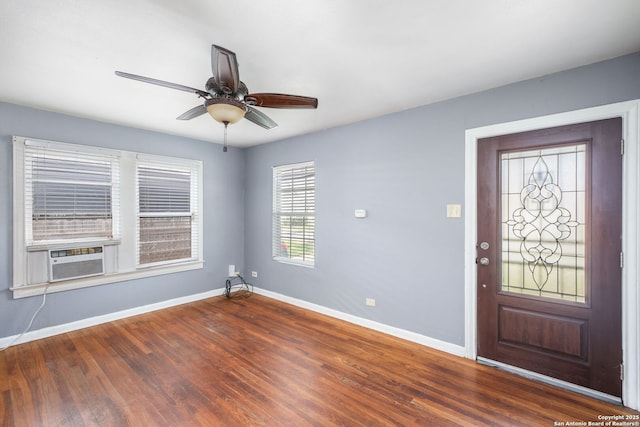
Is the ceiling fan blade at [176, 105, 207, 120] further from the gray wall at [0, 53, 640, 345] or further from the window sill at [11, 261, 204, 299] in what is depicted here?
the window sill at [11, 261, 204, 299]

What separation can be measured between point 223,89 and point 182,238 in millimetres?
3095

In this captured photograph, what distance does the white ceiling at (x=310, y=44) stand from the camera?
5.13 ft

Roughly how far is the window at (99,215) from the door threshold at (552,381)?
13.1ft

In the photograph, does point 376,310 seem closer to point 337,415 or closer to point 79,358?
point 337,415

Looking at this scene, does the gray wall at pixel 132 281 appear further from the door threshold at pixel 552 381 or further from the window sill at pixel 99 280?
the door threshold at pixel 552 381

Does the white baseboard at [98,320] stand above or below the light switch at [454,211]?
below

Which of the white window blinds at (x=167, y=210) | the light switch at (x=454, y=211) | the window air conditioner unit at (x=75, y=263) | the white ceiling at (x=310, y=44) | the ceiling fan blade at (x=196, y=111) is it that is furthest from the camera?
the white window blinds at (x=167, y=210)

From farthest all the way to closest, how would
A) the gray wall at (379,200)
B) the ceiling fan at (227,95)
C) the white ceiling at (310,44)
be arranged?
1. the gray wall at (379,200)
2. the ceiling fan at (227,95)
3. the white ceiling at (310,44)

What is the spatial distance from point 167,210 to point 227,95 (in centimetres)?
285

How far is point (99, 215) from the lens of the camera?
11.5 ft

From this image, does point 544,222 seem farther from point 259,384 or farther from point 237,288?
point 237,288

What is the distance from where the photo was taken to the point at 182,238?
14.2 feet

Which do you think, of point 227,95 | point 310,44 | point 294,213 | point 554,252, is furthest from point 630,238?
point 294,213

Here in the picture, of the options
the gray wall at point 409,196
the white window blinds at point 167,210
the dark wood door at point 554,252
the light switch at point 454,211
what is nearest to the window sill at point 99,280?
the white window blinds at point 167,210
